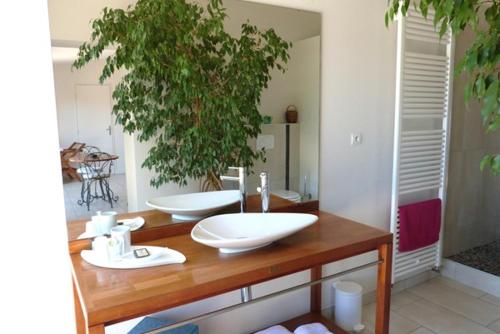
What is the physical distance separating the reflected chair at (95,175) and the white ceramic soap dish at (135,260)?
275mm

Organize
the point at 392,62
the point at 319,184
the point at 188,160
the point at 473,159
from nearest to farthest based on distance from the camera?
the point at 188,160 → the point at 319,184 → the point at 392,62 → the point at 473,159

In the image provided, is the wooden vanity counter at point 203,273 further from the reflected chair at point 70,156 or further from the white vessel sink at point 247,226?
the reflected chair at point 70,156

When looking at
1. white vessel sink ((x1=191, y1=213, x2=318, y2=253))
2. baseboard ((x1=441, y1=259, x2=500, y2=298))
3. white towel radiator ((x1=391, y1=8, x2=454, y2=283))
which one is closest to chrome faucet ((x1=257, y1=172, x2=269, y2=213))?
white vessel sink ((x1=191, y1=213, x2=318, y2=253))

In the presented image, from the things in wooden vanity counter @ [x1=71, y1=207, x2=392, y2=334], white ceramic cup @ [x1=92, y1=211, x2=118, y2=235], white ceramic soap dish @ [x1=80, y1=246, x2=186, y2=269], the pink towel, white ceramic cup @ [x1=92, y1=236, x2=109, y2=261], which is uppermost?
white ceramic cup @ [x1=92, y1=211, x2=118, y2=235]

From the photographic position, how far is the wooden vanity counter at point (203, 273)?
121 cm

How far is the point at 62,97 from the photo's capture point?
159 cm

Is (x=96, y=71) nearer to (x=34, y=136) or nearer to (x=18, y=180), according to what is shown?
(x=34, y=136)

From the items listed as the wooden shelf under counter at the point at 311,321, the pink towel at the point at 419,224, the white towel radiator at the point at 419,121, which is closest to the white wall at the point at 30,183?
the wooden shelf under counter at the point at 311,321

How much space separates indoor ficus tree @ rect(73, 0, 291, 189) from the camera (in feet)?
5.71

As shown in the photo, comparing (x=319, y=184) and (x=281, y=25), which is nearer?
(x=281, y=25)

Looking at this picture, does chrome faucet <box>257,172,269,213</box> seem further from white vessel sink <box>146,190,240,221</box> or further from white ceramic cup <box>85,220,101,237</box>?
white ceramic cup <box>85,220,101,237</box>

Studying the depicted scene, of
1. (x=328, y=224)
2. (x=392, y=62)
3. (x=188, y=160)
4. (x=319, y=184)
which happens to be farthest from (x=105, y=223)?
(x=392, y=62)

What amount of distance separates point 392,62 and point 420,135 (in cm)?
60

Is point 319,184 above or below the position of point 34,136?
below
